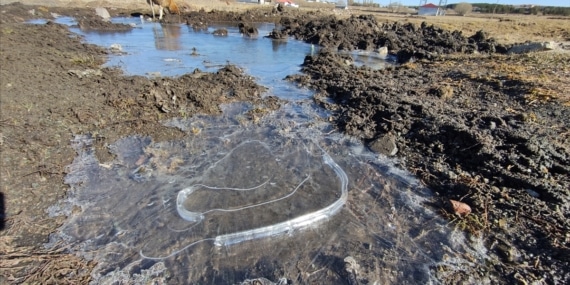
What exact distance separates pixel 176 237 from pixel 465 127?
17.6 feet

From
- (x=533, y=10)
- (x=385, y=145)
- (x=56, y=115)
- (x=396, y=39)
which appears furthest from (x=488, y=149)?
(x=533, y=10)

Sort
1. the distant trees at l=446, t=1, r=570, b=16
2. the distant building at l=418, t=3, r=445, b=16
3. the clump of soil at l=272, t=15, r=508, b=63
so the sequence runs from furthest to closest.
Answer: the distant building at l=418, t=3, r=445, b=16 < the distant trees at l=446, t=1, r=570, b=16 < the clump of soil at l=272, t=15, r=508, b=63

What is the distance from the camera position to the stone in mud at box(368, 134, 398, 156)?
17.3ft

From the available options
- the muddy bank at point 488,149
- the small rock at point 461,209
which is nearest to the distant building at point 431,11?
the muddy bank at point 488,149

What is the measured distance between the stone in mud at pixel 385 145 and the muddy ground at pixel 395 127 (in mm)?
21

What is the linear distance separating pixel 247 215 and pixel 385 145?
3.08 meters

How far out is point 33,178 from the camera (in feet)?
13.4

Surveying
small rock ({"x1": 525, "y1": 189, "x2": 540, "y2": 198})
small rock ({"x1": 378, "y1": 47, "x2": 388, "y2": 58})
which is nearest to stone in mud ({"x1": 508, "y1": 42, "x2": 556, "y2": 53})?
small rock ({"x1": 378, "y1": 47, "x2": 388, "y2": 58})

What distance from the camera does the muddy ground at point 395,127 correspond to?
3.18 metres

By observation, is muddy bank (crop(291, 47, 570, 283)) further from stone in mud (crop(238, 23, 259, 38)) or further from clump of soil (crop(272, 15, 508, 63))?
stone in mud (crop(238, 23, 259, 38))

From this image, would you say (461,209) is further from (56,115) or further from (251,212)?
(56,115)

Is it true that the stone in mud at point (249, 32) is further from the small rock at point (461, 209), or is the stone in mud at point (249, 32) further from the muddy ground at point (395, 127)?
the small rock at point (461, 209)

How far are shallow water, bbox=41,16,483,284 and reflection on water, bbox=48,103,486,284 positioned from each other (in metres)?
0.01

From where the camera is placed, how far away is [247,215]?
384cm
